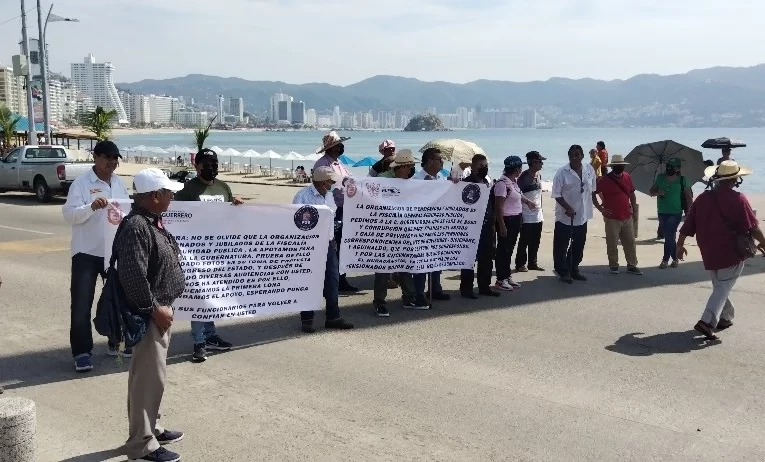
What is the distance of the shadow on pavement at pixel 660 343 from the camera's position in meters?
7.07

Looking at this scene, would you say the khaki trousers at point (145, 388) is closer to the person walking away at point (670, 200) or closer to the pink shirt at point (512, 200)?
the pink shirt at point (512, 200)

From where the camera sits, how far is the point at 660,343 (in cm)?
735

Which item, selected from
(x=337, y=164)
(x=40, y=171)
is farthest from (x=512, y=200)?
(x=40, y=171)

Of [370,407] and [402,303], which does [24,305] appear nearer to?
[402,303]

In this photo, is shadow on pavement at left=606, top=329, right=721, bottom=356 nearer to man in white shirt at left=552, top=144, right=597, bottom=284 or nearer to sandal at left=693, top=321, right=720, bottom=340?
sandal at left=693, top=321, right=720, bottom=340

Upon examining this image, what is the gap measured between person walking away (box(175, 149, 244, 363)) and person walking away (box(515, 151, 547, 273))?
4.87m

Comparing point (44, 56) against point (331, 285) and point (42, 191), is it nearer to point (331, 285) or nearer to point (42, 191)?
point (42, 191)

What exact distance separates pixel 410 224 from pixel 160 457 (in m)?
4.68

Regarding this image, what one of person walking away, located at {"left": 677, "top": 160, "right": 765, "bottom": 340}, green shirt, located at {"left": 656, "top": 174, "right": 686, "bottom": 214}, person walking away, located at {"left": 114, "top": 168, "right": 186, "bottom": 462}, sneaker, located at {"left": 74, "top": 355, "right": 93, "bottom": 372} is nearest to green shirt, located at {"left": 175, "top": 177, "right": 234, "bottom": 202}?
sneaker, located at {"left": 74, "top": 355, "right": 93, "bottom": 372}

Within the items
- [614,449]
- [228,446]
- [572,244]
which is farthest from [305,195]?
[572,244]

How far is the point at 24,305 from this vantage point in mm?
8945

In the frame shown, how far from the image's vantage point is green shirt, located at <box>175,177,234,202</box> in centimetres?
670

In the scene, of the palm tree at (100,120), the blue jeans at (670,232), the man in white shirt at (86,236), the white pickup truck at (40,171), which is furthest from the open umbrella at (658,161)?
the palm tree at (100,120)

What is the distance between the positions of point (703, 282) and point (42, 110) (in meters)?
34.8
